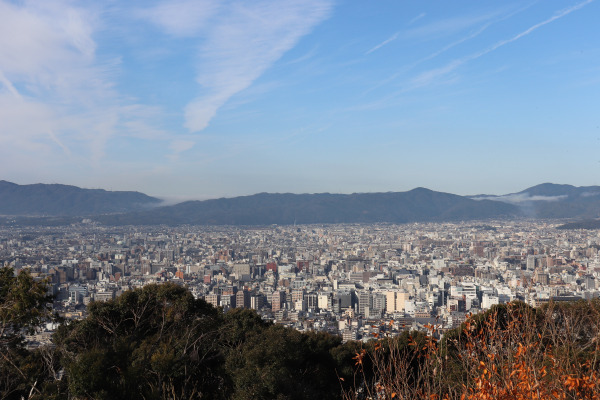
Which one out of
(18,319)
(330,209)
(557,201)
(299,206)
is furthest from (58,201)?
(18,319)

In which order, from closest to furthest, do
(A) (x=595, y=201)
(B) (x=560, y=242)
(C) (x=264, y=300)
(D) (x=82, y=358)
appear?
(D) (x=82, y=358), (C) (x=264, y=300), (B) (x=560, y=242), (A) (x=595, y=201)

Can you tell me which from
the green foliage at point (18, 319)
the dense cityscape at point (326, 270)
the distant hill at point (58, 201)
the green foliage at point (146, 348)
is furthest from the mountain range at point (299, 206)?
the green foliage at point (18, 319)

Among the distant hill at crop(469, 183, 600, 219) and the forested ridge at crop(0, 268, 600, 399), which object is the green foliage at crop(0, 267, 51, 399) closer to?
the forested ridge at crop(0, 268, 600, 399)

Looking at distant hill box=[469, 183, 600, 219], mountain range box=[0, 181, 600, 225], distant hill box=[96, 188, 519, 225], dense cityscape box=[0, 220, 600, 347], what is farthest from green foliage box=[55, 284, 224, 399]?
distant hill box=[469, 183, 600, 219]

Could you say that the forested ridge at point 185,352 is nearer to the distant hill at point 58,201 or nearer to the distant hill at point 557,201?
the distant hill at point 58,201

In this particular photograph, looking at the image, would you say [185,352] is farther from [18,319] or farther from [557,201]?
[557,201]

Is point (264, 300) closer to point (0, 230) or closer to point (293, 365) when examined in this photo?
point (293, 365)

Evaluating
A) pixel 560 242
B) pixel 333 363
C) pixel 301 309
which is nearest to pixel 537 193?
pixel 560 242
